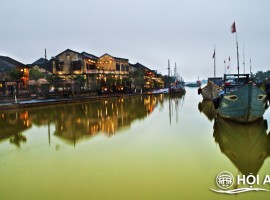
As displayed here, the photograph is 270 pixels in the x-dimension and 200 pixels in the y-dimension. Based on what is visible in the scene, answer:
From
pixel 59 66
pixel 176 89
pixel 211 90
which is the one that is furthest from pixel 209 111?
pixel 176 89

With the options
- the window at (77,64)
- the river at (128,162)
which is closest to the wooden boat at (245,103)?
the river at (128,162)

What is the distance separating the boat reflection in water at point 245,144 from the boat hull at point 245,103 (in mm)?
632

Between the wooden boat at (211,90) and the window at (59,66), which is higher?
the window at (59,66)

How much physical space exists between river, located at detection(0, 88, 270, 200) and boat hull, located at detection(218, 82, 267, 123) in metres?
1.06

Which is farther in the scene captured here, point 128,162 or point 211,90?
point 211,90

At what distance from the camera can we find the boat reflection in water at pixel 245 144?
9406 mm

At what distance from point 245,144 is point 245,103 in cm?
534

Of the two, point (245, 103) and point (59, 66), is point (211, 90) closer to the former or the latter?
point (245, 103)

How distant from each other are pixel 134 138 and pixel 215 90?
35991 millimetres

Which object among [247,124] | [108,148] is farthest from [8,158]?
[247,124]

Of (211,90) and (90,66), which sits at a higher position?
(90,66)

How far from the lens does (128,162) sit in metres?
9.73

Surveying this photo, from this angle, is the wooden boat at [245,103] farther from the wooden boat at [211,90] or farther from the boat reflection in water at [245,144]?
the wooden boat at [211,90]

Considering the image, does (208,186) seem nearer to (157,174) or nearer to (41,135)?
(157,174)
